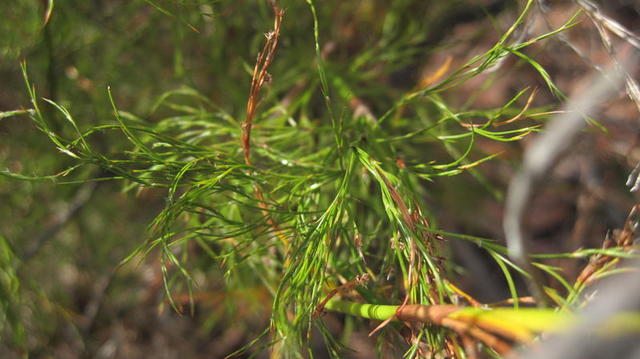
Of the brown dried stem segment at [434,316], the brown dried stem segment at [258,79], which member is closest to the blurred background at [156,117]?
the brown dried stem segment at [258,79]

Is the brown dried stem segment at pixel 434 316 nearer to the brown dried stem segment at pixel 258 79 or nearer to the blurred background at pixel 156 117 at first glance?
the brown dried stem segment at pixel 258 79

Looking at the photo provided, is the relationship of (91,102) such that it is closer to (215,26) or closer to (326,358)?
(215,26)

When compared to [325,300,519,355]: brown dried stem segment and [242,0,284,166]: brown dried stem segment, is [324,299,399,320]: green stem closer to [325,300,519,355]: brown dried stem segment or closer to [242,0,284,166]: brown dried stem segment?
[325,300,519,355]: brown dried stem segment

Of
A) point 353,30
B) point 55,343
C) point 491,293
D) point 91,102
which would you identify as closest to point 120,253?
point 55,343

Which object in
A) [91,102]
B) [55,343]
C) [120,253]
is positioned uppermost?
[91,102]

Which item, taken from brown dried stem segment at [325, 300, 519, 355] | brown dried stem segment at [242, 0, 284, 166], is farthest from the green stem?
brown dried stem segment at [242, 0, 284, 166]

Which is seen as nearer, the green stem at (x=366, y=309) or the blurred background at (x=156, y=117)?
the green stem at (x=366, y=309)

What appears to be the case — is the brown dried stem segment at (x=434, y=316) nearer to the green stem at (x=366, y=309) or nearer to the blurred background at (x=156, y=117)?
the green stem at (x=366, y=309)

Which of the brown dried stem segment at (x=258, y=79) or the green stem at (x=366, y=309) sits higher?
the brown dried stem segment at (x=258, y=79)

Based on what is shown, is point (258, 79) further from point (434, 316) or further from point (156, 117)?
point (156, 117)
